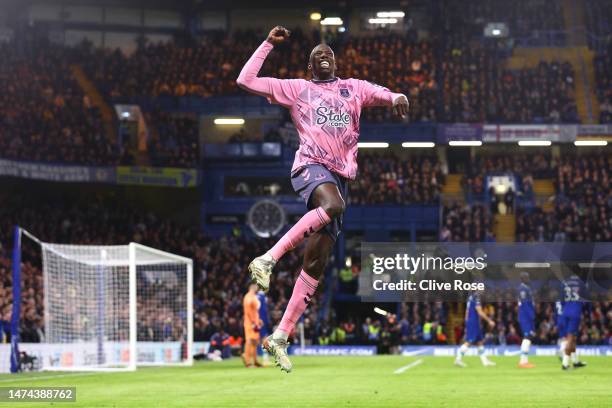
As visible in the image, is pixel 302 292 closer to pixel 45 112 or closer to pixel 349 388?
pixel 349 388

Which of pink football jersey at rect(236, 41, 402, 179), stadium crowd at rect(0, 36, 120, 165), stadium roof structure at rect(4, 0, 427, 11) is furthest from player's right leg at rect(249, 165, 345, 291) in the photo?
stadium roof structure at rect(4, 0, 427, 11)

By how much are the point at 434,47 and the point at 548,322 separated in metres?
18.0

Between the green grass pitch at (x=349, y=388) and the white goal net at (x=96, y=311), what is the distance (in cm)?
377

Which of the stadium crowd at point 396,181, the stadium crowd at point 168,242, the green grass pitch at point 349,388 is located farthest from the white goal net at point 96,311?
the stadium crowd at point 396,181

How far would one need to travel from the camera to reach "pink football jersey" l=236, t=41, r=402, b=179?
31.1 ft

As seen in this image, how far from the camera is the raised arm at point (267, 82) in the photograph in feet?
31.1

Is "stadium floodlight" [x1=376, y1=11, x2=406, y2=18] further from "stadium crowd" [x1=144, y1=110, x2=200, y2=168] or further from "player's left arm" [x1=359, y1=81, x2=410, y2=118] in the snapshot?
"player's left arm" [x1=359, y1=81, x2=410, y2=118]

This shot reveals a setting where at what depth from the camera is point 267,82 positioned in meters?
9.61

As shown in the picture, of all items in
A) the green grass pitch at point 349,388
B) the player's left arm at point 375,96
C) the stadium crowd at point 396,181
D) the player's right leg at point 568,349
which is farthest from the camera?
the stadium crowd at point 396,181

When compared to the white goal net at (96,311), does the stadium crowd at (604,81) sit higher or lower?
higher

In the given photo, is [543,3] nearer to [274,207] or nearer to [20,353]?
[274,207]

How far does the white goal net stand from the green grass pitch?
149 inches

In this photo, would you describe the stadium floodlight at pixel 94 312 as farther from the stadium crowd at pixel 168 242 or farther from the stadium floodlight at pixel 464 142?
the stadium floodlight at pixel 464 142

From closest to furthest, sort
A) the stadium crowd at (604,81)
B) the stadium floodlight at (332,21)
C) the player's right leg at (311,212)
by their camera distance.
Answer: the player's right leg at (311,212)
the stadium crowd at (604,81)
the stadium floodlight at (332,21)
